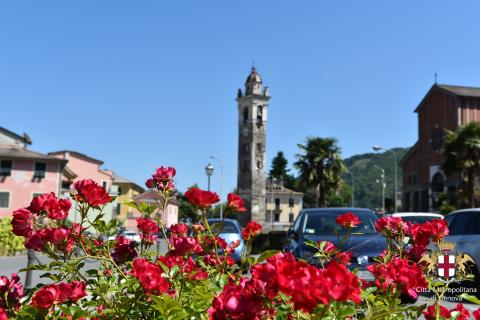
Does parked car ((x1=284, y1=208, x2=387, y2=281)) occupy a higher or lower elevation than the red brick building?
lower

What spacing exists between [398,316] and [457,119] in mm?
58960

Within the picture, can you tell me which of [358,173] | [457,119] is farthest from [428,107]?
[358,173]

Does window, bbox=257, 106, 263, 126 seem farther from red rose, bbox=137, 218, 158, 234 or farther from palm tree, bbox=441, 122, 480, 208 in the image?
red rose, bbox=137, 218, 158, 234

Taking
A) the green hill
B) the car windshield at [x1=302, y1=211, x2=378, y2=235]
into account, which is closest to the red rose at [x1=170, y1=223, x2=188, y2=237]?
the car windshield at [x1=302, y1=211, x2=378, y2=235]

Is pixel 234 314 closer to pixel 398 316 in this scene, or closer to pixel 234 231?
pixel 398 316

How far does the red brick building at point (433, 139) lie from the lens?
184ft

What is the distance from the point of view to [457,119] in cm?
5591

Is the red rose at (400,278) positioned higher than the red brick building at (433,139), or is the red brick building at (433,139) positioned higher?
the red brick building at (433,139)

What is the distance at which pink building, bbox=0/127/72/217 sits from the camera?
45.6 m

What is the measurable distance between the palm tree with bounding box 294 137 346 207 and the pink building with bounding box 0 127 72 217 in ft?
72.3

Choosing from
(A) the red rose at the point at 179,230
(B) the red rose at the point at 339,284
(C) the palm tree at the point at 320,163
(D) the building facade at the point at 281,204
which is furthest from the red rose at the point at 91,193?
(D) the building facade at the point at 281,204

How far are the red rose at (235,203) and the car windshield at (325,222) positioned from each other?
596 cm

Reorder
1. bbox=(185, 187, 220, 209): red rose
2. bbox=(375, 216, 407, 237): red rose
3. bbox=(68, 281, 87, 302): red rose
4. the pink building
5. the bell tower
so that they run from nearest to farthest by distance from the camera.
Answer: bbox=(68, 281, 87, 302): red rose < bbox=(185, 187, 220, 209): red rose < bbox=(375, 216, 407, 237): red rose < the pink building < the bell tower

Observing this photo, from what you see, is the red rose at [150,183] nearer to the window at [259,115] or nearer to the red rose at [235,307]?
the red rose at [235,307]
